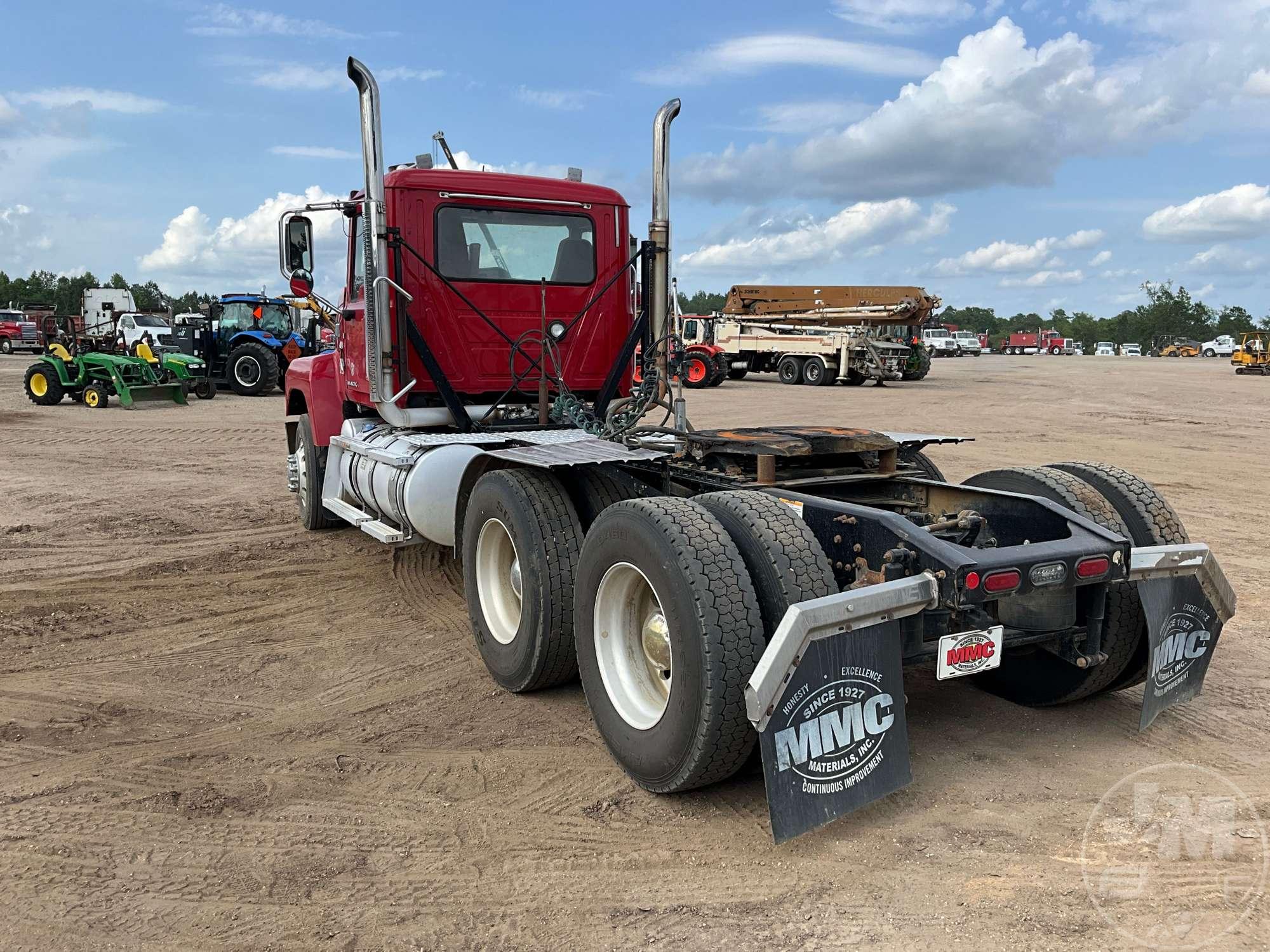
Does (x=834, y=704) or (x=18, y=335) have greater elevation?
(x=18, y=335)

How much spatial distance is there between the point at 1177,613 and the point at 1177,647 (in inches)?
5.8

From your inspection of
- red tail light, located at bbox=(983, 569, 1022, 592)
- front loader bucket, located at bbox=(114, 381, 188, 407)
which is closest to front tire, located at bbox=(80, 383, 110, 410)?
front loader bucket, located at bbox=(114, 381, 188, 407)

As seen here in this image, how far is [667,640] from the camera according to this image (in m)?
3.56

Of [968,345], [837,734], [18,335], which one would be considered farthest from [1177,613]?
[968,345]

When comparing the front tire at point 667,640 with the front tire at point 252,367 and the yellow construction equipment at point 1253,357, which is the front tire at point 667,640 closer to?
the front tire at point 252,367

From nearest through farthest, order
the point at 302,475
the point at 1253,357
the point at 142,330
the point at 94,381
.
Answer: the point at 302,475 → the point at 94,381 → the point at 142,330 → the point at 1253,357

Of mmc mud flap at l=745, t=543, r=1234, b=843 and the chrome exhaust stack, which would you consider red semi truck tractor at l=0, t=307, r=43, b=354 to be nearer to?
the chrome exhaust stack

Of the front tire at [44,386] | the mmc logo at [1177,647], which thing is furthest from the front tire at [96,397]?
the mmc logo at [1177,647]

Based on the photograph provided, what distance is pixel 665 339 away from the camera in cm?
675

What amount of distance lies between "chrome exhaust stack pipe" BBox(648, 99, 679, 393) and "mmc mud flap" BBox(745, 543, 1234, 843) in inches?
155

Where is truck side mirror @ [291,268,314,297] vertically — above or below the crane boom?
below

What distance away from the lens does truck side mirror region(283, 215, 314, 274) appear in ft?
21.5

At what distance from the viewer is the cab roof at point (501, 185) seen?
6.23m

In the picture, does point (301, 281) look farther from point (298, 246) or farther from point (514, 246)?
point (514, 246)
